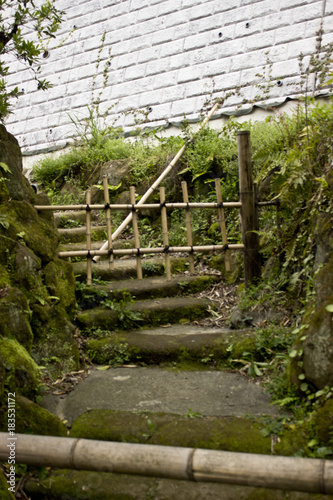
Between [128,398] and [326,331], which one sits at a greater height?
[326,331]

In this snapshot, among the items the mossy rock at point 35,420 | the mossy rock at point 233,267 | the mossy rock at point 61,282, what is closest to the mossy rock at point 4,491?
the mossy rock at point 35,420

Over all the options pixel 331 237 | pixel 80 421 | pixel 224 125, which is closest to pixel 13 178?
pixel 80 421

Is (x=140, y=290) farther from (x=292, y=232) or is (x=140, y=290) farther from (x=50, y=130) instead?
(x=50, y=130)

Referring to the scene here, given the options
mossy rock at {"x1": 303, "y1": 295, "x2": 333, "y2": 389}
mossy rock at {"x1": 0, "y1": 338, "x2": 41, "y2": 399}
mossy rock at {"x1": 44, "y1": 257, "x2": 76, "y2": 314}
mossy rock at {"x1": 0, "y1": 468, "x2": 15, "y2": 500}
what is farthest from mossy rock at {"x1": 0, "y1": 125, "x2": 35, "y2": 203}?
mossy rock at {"x1": 303, "y1": 295, "x2": 333, "y2": 389}

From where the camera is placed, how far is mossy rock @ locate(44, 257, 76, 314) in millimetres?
3680

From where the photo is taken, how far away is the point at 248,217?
14.3ft

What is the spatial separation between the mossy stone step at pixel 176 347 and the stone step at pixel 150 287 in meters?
0.59

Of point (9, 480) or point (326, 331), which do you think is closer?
point (9, 480)

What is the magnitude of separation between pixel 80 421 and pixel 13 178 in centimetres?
190

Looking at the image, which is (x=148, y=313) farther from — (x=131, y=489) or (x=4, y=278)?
(x=131, y=489)

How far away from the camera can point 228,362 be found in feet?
11.4

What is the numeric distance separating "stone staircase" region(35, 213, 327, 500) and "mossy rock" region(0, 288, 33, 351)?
428mm

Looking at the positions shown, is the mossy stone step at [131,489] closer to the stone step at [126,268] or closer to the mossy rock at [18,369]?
the mossy rock at [18,369]

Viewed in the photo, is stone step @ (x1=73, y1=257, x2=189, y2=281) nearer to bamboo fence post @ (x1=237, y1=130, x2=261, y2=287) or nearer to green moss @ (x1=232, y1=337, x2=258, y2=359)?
bamboo fence post @ (x1=237, y1=130, x2=261, y2=287)
